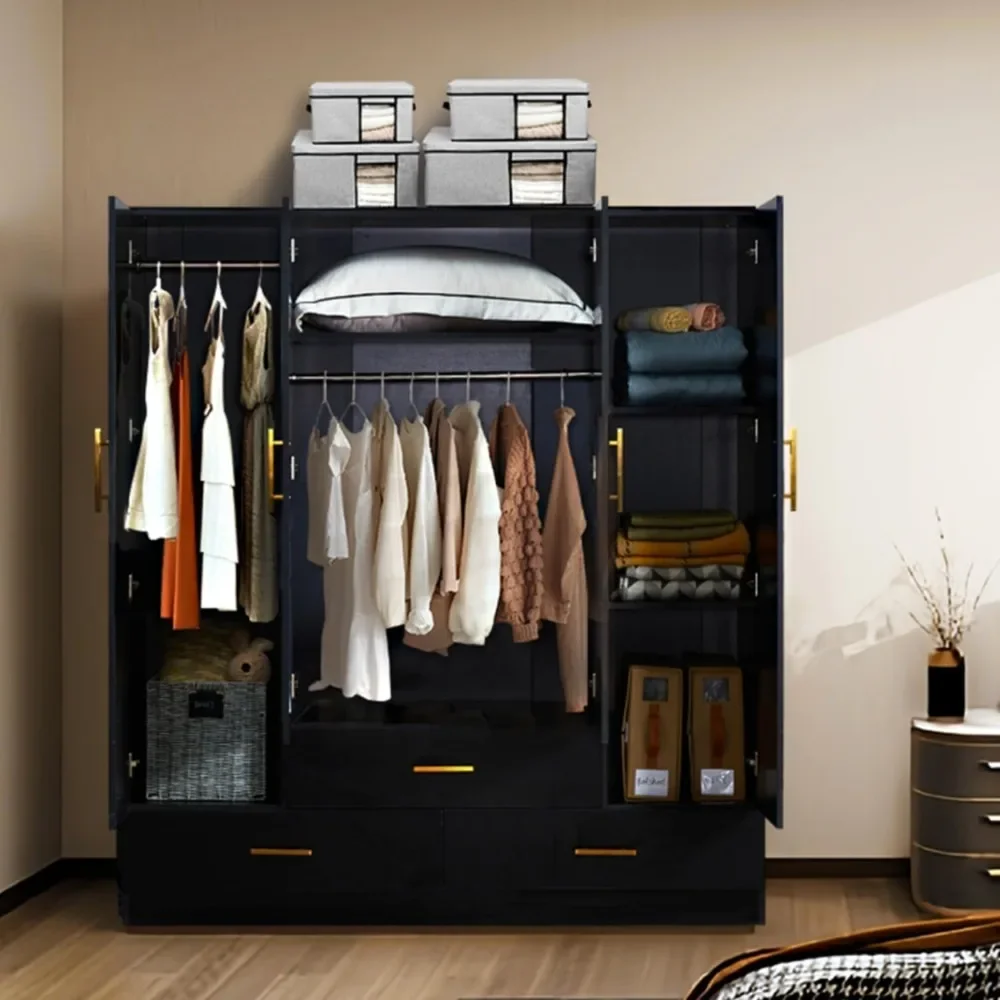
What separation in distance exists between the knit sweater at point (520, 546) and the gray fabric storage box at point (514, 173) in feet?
2.39

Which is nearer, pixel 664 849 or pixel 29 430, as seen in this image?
pixel 664 849

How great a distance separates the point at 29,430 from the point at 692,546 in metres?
2.17

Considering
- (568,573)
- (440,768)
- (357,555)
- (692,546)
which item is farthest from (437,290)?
(440,768)

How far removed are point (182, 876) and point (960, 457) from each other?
9.41ft

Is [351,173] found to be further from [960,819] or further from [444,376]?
[960,819]

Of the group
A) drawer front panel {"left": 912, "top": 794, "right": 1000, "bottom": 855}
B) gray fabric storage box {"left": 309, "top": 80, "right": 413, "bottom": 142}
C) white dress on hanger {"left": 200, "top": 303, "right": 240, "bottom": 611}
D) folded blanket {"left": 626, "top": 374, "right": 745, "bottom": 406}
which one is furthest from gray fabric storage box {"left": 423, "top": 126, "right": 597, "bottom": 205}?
drawer front panel {"left": 912, "top": 794, "right": 1000, "bottom": 855}

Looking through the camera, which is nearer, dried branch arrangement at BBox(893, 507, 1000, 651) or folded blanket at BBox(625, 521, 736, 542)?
folded blanket at BBox(625, 521, 736, 542)

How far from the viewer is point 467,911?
4.30 meters

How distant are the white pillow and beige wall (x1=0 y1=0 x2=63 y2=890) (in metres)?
1.01

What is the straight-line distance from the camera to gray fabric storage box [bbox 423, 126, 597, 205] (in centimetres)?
431

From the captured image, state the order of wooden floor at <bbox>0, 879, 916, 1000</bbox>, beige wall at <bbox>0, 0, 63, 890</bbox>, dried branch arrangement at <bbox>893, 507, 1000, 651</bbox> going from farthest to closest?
dried branch arrangement at <bbox>893, 507, 1000, 651</bbox>
beige wall at <bbox>0, 0, 63, 890</bbox>
wooden floor at <bbox>0, 879, 916, 1000</bbox>

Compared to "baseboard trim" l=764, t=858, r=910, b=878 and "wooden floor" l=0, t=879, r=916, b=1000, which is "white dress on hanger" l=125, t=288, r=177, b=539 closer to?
"wooden floor" l=0, t=879, r=916, b=1000

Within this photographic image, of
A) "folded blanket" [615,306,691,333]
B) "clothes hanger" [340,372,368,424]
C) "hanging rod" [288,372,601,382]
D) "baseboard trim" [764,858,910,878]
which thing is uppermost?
"folded blanket" [615,306,691,333]

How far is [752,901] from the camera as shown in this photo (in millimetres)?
4293
